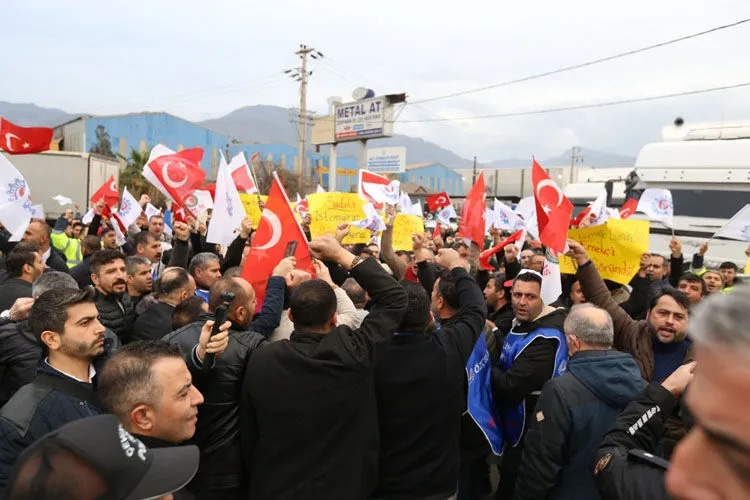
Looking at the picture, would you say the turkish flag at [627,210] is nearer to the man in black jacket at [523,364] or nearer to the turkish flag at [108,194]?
the man in black jacket at [523,364]

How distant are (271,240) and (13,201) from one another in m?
3.52

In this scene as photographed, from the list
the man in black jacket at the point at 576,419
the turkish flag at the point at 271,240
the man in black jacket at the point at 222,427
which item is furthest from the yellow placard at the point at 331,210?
the man in black jacket at the point at 576,419

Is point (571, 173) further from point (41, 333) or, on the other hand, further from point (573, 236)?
point (41, 333)

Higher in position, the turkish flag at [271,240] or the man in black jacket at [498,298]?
the turkish flag at [271,240]

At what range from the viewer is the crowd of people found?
124 centimetres

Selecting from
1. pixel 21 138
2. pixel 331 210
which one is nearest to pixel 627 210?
pixel 331 210

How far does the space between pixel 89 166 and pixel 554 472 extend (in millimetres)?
19986

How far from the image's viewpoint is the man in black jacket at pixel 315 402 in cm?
273

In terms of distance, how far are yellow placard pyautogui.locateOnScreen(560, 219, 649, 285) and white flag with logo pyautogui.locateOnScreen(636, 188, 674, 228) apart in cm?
438

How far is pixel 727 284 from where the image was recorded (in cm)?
771

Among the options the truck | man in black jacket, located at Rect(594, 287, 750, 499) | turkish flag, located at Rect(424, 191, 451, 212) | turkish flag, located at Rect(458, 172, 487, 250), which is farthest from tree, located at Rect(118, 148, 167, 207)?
man in black jacket, located at Rect(594, 287, 750, 499)

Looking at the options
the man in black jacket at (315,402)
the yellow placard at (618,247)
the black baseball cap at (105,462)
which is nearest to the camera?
the black baseball cap at (105,462)

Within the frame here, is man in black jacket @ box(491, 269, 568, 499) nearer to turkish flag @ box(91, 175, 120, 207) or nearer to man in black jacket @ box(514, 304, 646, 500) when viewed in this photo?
man in black jacket @ box(514, 304, 646, 500)

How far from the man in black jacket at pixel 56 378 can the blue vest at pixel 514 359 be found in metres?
2.69
